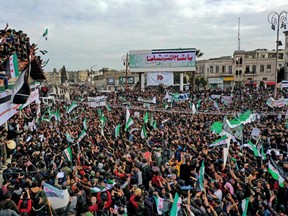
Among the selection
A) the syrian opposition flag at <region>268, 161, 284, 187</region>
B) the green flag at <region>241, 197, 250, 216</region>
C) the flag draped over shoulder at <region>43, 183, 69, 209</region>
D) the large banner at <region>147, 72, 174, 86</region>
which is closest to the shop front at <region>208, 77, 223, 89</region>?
the large banner at <region>147, 72, 174, 86</region>

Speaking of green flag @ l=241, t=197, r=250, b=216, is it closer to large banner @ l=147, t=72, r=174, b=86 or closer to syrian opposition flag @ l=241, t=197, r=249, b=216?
syrian opposition flag @ l=241, t=197, r=249, b=216

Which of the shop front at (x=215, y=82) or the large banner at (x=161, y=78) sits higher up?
the large banner at (x=161, y=78)

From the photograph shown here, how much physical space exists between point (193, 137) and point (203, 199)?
8.08 meters

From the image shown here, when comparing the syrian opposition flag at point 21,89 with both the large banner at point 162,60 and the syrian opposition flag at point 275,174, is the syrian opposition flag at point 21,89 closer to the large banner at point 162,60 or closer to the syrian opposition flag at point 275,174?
the syrian opposition flag at point 275,174

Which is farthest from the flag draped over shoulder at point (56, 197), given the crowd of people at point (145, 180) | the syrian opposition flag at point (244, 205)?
the syrian opposition flag at point (244, 205)

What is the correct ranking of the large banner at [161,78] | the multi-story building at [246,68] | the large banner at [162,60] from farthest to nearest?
the multi-story building at [246,68] < the large banner at [162,60] < the large banner at [161,78]

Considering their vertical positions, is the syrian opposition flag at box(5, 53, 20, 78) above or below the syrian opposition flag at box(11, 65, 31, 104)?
above

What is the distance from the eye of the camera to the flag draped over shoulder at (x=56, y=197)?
22.2ft

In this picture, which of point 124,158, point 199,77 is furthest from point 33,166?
point 199,77

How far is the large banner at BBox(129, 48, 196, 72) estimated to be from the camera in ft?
144

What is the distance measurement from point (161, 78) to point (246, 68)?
3265cm

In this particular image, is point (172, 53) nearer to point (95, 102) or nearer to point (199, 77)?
point (95, 102)

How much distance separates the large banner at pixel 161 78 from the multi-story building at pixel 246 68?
1074 inches

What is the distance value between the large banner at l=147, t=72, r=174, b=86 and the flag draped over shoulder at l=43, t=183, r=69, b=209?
36.1 m
